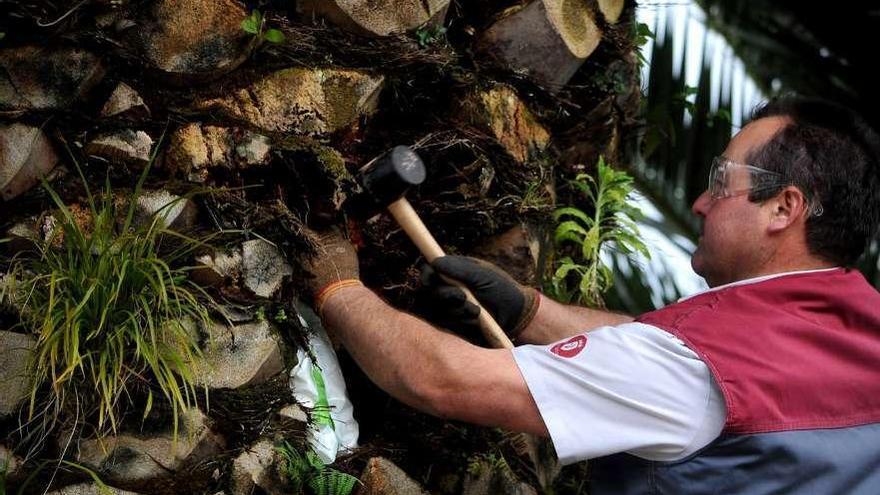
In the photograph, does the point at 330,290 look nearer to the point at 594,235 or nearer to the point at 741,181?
the point at 594,235

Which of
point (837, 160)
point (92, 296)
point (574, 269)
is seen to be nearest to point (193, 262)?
point (92, 296)

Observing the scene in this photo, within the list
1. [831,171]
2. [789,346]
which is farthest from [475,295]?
[831,171]

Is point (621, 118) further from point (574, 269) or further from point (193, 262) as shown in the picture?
point (193, 262)

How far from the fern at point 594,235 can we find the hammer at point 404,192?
2.10ft

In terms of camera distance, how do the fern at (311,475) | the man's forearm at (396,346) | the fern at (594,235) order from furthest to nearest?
the fern at (594,235)
the fern at (311,475)
the man's forearm at (396,346)

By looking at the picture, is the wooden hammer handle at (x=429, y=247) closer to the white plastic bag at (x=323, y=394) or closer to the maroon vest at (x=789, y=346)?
the white plastic bag at (x=323, y=394)

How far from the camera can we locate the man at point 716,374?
96.1 inches

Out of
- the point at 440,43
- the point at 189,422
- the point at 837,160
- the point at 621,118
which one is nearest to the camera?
the point at 189,422

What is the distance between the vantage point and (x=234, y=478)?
2.70 m

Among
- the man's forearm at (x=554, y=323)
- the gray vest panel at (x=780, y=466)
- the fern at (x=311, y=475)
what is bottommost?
the fern at (x=311, y=475)

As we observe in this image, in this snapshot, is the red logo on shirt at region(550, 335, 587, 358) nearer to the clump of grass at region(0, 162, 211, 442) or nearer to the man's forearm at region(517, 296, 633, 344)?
the man's forearm at region(517, 296, 633, 344)

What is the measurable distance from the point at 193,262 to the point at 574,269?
5.15ft

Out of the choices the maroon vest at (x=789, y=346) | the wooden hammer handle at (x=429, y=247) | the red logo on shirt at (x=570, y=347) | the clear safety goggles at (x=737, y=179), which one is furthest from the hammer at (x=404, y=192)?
the clear safety goggles at (x=737, y=179)

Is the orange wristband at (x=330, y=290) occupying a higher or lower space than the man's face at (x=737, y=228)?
lower
